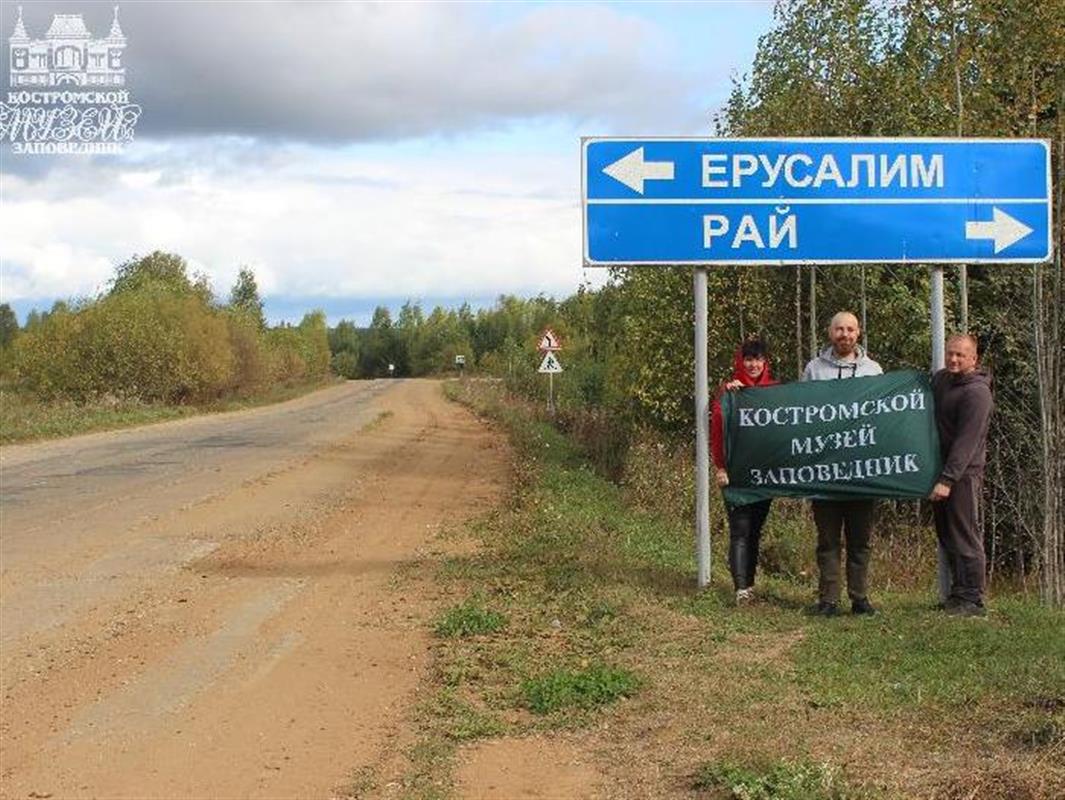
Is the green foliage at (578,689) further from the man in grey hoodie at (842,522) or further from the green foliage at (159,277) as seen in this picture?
the green foliage at (159,277)

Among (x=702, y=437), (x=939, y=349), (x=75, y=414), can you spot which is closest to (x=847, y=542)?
(x=702, y=437)

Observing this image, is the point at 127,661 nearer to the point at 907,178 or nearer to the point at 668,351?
the point at 907,178

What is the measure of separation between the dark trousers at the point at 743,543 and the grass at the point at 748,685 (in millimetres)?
212

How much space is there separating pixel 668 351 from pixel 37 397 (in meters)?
39.4

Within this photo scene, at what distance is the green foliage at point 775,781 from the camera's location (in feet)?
14.5

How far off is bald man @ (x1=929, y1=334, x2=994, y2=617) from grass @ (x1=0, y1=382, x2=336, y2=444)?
26742 mm

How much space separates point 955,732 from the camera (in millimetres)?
5086

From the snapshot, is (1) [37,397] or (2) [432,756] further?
(1) [37,397]

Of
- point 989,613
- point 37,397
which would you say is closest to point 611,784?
point 989,613

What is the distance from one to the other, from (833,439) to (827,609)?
107 cm

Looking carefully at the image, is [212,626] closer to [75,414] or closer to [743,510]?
[743,510]

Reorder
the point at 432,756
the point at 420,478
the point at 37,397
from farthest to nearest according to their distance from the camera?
the point at 37,397 → the point at 420,478 → the point at 432,756

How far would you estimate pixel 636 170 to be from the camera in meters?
8.45

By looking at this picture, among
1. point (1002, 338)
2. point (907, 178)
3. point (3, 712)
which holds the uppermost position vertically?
point (907, 178)
